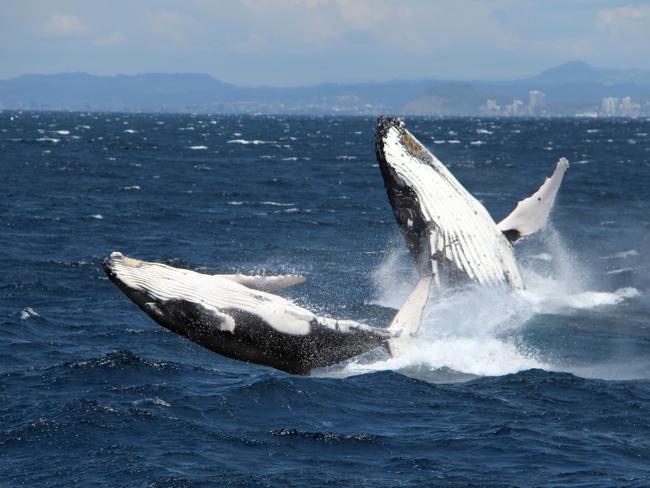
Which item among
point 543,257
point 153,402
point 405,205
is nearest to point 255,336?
point 153,402

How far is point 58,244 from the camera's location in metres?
34.4

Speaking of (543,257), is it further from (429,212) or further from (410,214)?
(410,214)

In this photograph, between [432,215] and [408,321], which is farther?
[432,215]

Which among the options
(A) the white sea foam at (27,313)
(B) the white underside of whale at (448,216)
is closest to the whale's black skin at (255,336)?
(B) the white underside of whale at (448,216)

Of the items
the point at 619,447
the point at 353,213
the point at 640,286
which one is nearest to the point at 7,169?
the point at 353,213

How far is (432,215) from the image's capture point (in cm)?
1708

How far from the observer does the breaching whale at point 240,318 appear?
11914 mm

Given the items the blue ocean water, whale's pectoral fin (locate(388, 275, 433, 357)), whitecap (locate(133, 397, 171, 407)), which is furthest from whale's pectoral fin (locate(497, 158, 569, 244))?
whitecap (locate(133, 397, 171, 407))

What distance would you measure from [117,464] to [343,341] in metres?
4.08

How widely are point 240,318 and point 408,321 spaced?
8.51 feet

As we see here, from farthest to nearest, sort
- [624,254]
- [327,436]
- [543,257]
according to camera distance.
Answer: [624,254], [543,257], [327,436]

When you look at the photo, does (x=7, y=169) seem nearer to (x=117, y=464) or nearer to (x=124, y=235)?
(x=124, y=235)

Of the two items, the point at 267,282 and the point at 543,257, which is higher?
the point at 267,282

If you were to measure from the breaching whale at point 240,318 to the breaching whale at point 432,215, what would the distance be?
4382 mm
